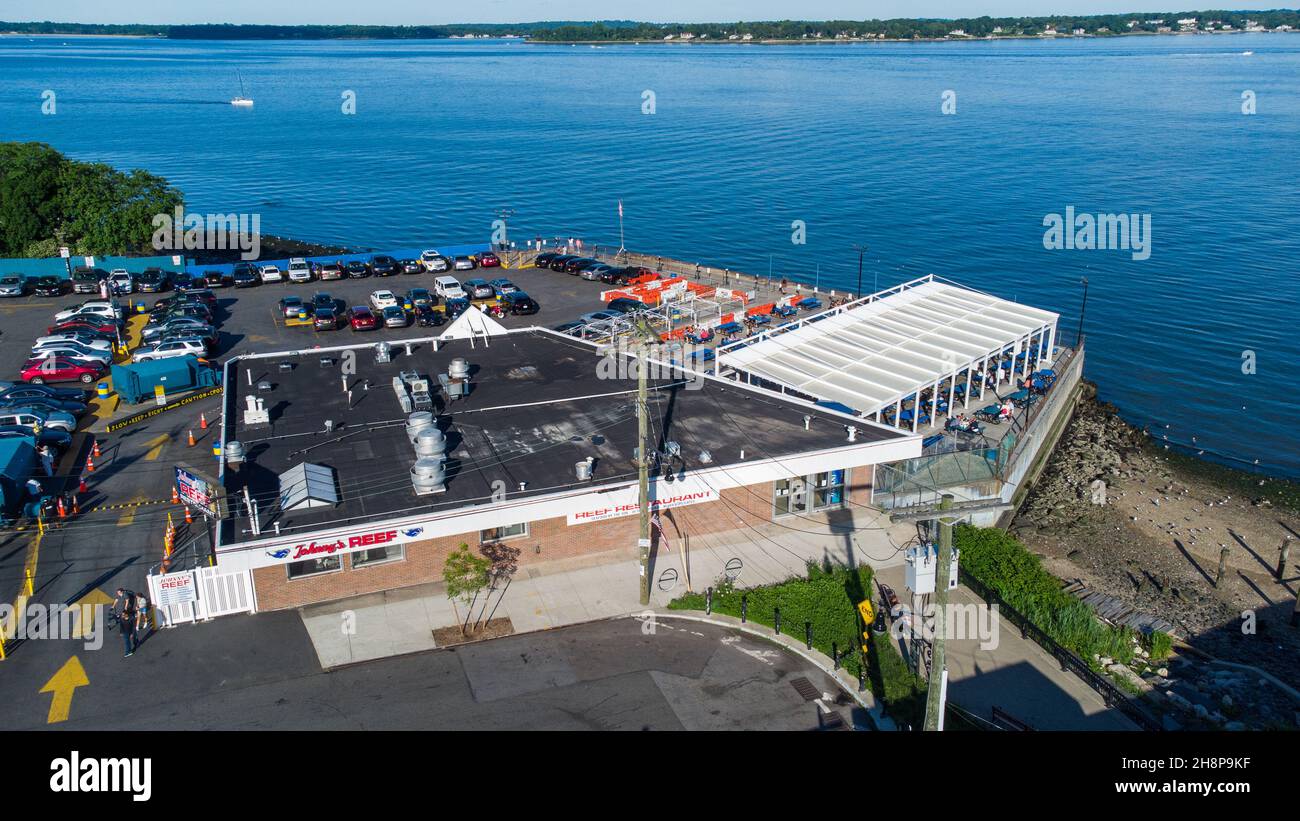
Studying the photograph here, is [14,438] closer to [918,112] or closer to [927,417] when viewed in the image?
[927,417]

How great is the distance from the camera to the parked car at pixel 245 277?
68375mm

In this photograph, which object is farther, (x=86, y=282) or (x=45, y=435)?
(x=86, y=282)

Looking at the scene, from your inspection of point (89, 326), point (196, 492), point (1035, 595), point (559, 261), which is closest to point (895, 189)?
point (559, 261)

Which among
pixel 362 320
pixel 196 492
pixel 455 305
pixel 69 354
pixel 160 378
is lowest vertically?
pixel 196 492

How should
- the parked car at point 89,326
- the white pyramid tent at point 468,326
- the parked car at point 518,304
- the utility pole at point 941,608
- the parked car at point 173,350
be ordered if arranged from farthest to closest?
the parked car at point 518,304
the parked car at point 89,326
the parked car at point 173,350
the white pyramid tent at point 468,326
the utility pole at point 941,608

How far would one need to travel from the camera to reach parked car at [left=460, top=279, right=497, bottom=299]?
64375 millimetres

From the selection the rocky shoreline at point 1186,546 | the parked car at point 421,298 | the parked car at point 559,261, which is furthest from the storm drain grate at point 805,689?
the parked car at point 559,261

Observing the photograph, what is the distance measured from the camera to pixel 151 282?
2640 inches

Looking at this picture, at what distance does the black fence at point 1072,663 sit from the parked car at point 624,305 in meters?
31.5

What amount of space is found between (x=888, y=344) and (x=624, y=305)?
758 inches

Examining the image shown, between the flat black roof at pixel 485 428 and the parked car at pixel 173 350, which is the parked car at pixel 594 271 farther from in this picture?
the parked car at pixel 173 350

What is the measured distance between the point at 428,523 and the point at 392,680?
5.06 metres

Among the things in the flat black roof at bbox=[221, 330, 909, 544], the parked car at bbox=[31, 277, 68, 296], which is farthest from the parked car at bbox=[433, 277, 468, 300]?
the parked car at bbox=[31, 277, 68, 296]

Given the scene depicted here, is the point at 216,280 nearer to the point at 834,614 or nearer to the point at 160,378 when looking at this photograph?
the point at 160,378
